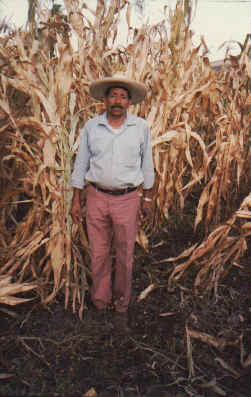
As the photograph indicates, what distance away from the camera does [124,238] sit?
6.20ft

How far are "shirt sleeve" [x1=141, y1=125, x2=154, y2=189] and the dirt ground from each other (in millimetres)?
777

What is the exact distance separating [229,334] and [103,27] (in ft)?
6.99

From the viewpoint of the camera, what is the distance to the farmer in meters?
→ 1.74

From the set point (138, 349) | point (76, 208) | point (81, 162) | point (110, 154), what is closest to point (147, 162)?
point (110, 154)

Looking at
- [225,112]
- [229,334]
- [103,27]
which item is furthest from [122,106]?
[229,334]

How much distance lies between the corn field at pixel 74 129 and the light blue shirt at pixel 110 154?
5.1 inches

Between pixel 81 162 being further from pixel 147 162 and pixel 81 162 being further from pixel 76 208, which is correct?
pixel 147 162

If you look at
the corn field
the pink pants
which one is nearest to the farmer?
the pink pants

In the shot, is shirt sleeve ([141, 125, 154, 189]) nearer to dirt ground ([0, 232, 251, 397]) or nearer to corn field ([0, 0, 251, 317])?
corn field ([0, 0, 251, 317])

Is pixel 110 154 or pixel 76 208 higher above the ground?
pixel 110 154

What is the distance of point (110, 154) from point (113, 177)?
132 mm

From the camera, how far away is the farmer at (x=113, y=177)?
1737mm

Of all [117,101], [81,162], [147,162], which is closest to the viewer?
[117,101]

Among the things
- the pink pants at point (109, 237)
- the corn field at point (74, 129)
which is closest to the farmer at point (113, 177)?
the pink pants at point (109, 237)
